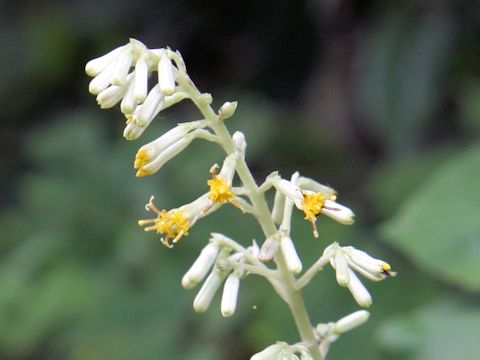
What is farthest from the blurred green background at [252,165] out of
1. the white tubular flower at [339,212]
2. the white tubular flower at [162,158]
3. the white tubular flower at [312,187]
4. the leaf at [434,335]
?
the white tubular flower at [162,158]

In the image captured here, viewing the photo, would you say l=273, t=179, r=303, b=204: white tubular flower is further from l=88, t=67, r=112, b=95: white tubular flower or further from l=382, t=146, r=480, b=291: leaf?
l=382, t=146, r=480, b=291: leaf

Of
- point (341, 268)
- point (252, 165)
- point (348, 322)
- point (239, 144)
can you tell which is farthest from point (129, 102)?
point (252, 165)

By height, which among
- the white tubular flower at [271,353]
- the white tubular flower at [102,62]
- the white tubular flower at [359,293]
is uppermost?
the white tubular flower at [102,62]

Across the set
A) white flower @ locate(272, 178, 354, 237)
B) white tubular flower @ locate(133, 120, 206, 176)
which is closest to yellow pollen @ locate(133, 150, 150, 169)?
Result: white tubular flower @ locate(133, 120, 206, 176)

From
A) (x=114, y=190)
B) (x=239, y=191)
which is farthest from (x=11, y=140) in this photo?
(x=239, y=191)

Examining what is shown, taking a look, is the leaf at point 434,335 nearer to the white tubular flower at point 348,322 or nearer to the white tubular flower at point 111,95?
the white tubular flower at point 348,322

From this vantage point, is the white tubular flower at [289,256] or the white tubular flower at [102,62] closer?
the white tubular flower at [289,256]
